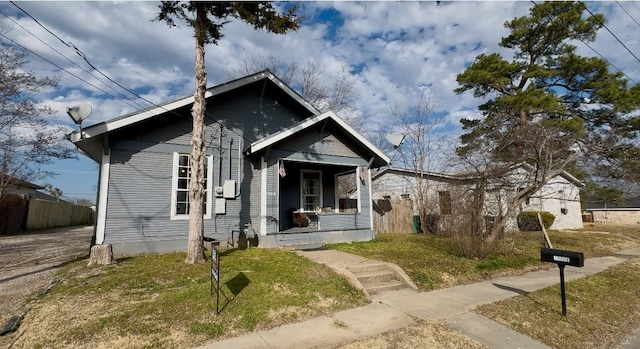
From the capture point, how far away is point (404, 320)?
462 centimetres

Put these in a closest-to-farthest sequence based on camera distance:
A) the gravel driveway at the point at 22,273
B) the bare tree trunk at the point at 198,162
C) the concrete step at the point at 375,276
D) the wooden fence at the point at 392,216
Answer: the gravel driveway at the point at 22,273 → the concrete step at the point at 375,276 → the bare tree trunk at the point at 198,162 → the wooden fence at the point at 392,216

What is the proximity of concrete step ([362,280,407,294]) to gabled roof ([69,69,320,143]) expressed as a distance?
7.64 meters

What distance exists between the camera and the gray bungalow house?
879 cm

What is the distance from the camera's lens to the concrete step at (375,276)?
6387 mm

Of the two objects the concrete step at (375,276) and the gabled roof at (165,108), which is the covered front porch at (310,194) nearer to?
the gabled roof at (165,108)

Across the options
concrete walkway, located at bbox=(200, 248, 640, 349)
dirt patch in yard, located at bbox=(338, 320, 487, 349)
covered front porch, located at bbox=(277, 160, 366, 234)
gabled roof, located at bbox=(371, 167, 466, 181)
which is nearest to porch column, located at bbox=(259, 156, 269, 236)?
covered front porch, located at bbox=(277, 160, 366, 234)

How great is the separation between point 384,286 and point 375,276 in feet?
1.00

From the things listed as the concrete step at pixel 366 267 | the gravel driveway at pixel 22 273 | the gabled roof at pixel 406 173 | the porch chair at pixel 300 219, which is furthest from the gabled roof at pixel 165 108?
the gabled roof at pixel 406 173

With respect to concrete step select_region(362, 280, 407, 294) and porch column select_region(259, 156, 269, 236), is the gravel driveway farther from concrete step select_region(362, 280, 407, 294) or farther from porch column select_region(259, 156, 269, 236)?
concrete step select_region(362, 280, 407, 294)

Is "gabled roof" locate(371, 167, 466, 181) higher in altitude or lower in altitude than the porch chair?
higher

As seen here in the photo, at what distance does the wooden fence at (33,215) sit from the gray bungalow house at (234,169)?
43.7ft

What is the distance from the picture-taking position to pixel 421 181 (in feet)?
56.3

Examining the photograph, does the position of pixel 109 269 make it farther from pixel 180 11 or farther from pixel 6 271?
pixel 180 11

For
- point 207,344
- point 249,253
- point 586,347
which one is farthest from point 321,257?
point 586,347
